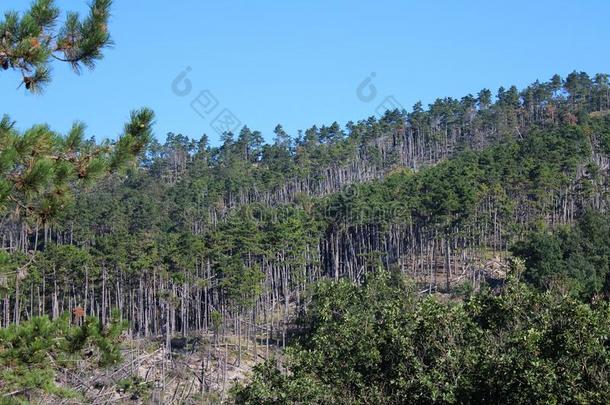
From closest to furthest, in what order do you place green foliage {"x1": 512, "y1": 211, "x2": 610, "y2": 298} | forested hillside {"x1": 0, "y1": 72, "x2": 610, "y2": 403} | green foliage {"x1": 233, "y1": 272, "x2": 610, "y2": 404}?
1. green foliage {"x1": 233, "y1": 272, "x2": 610, "y2": 404}
2. green foliage {"x1": 512, "y1": 211, "x2": 610, "y2": 298}
3. forested hillside {"x1": 0, "y1": 72, "x2": 610, "y2": 403}

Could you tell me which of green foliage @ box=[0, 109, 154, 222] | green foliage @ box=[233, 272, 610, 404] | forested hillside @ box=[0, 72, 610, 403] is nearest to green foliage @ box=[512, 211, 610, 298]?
forested hillside @ box=[0, 72, 610, 403]

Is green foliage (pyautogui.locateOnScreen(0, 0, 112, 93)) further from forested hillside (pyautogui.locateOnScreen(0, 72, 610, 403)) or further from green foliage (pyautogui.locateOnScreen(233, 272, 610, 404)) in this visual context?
forested hillside (pyautogui.locateOnScreen(0, 72, 610, 403))

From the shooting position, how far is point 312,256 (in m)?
59.3

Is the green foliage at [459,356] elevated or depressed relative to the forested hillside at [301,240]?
depressed

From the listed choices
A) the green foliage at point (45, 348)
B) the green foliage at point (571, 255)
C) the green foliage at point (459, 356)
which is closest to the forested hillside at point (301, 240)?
the green foliage at point (571, 255)

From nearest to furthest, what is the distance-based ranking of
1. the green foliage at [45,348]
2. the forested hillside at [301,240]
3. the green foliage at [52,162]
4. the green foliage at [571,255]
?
the green foliage at [52,162], the green foliage at [45,348], the green foliage at [571,255], the forested hillside at [301,240]

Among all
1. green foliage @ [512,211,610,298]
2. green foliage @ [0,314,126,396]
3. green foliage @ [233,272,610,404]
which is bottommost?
green foliage @ [233,272,610,404]

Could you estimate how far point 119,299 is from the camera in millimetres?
53531

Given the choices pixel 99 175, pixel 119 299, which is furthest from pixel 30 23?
pixel 119 299

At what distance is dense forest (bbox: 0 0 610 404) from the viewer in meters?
9.66

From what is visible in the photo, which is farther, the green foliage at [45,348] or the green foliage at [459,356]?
the green foliage at [459,356]

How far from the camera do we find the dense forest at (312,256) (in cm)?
966

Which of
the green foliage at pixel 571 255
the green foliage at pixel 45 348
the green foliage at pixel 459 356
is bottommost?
the green foliage at pixel 459 356

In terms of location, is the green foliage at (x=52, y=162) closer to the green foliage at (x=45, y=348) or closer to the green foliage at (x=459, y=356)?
the green foliage at (x=45, y=348)
